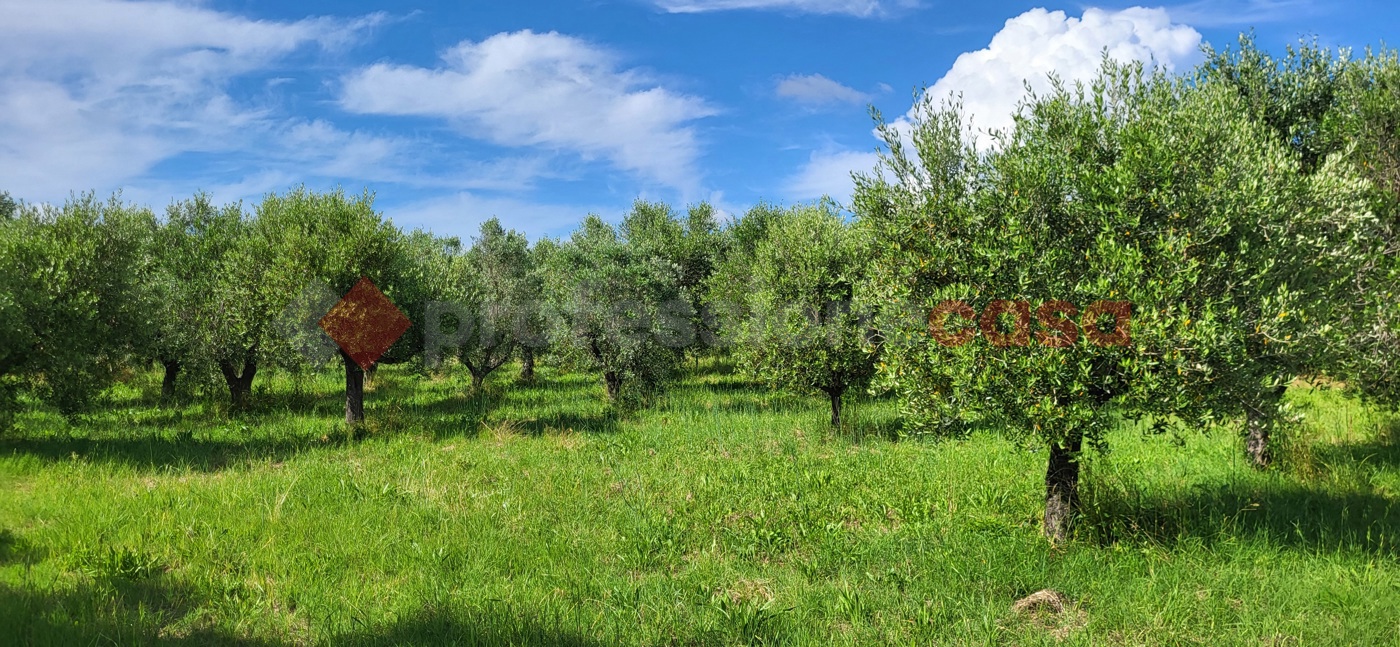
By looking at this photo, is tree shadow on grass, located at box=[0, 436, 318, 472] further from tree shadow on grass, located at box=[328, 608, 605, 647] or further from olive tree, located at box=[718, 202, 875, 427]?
olive tree, located at box=[718, 202, 875, 427]

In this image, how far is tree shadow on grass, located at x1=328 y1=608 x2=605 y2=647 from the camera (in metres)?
7.14

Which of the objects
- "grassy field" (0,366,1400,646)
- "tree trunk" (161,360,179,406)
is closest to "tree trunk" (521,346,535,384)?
"tree trunk" (161,360,179,406)

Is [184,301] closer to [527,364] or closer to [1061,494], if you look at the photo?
[527,364]

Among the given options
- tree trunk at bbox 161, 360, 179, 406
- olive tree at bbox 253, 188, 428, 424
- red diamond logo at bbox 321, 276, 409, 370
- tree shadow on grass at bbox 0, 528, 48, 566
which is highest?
olive tree at bbox 253, 188, 428, 424

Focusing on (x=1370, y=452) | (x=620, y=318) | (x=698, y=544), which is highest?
(x=620, y=318)

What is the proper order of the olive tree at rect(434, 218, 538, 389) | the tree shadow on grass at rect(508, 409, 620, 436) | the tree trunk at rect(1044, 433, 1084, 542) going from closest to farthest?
the tree trunk at rect(1044, 433, 1084, 542) < the tree shadow on grass at rect(508, 409, 620, 436) < the olive tree at rect(434, 218, 538, 389)

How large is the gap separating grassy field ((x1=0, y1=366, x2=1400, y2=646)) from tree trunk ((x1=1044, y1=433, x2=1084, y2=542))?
0.27 meters

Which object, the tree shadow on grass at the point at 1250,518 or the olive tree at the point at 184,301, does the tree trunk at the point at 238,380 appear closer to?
the olive tree at the point at 184,301

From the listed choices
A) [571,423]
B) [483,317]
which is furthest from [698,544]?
[483,317]

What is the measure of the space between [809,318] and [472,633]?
14.4 metres

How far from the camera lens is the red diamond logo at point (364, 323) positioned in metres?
21.0

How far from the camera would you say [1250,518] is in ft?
33.8

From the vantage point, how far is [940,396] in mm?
9516

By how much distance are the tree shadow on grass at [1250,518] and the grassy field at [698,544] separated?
54mm
